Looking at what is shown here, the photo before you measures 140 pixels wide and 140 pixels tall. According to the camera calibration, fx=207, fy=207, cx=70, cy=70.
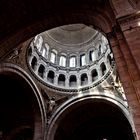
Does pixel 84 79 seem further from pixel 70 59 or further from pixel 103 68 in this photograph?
pixel 70 59

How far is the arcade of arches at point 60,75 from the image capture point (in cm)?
823

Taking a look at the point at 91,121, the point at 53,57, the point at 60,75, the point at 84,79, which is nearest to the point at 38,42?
the point at 53,57

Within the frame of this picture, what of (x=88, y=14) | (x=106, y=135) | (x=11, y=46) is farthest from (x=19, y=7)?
(x=106, y=135)

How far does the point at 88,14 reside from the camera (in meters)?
7.79

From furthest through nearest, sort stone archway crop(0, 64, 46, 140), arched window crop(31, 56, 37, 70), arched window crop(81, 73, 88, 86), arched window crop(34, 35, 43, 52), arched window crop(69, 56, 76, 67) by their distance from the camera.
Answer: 1. arched window crop(69, 56, 76, 67)
2. arched window crop(81, 73, 88, 86)
3. arched window crop(34, 35, 43, 52)
4. arched window crop(31, 56, 37, 70)
5. stone archway crop(0, 64, 46, 140)

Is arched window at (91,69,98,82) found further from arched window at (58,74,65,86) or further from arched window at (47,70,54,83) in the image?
arched window at (47,70,54,83)

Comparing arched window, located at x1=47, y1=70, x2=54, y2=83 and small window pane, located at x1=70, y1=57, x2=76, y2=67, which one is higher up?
small window pane, located at x1=70, y1=57, x2=76, y2=67

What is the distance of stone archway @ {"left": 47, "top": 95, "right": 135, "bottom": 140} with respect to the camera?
14.4m

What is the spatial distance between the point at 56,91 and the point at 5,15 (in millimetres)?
A: 8130

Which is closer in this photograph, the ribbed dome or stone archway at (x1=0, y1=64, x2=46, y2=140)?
stone archway at (x1=0, y1=64, x2=46, y2=140)

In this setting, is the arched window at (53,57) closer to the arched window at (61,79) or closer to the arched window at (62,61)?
the arched window at (62,61)

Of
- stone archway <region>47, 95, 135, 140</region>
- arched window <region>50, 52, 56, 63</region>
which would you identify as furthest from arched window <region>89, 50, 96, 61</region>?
stone archway <region>47, 95, 135, 140</region>

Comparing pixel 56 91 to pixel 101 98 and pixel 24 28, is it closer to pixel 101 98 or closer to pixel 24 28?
pixel 101 98

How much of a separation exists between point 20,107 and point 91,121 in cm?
594
